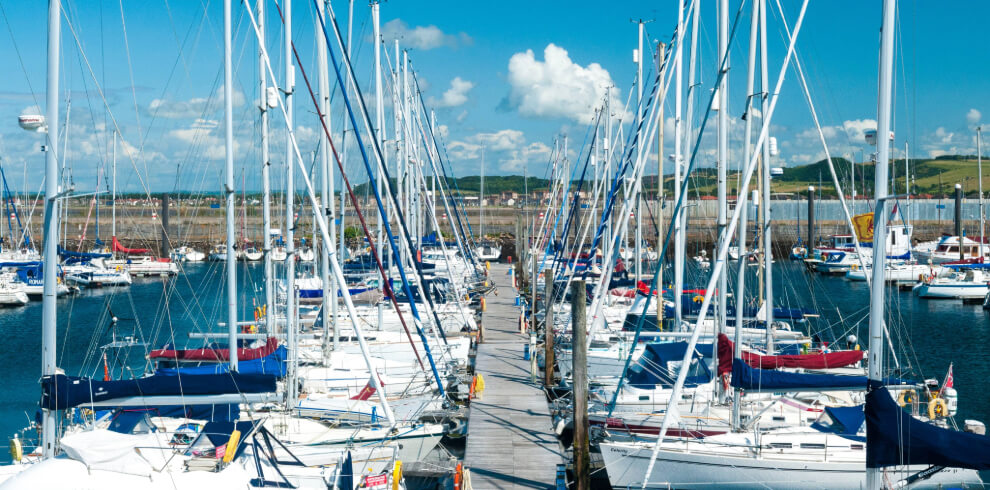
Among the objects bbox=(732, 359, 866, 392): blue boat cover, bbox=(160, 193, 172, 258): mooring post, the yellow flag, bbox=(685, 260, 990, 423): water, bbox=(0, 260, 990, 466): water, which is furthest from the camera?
bbox=(160, 193, 172, 258): mooring post

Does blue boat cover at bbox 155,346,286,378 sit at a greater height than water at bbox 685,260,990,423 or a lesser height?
greater

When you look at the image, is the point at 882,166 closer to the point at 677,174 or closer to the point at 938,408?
the point at 938,408

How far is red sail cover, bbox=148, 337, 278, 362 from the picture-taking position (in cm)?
2106

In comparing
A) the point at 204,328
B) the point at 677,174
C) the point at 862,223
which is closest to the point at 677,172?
the point at 677,174

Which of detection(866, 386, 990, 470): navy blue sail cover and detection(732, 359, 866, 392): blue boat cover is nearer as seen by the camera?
detection(866, 386, 990, 470): navy blue sail cover

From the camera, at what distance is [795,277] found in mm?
61812

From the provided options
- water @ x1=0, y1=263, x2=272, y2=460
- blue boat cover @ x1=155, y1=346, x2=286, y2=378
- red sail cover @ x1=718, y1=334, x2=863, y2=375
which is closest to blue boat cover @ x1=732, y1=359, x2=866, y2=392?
red sail cover @ x1=718, y1=334, x2=863, y2=375

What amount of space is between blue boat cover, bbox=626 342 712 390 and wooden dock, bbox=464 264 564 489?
2574 millimetres

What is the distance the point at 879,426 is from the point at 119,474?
10477 millimetres

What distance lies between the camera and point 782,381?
1514cm

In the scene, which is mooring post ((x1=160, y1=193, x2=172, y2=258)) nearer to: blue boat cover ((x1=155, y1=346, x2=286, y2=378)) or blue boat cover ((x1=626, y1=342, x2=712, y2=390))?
blue boat cover ((x1=155, y1=346, x2=286, y2=378))

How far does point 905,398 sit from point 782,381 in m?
5.80

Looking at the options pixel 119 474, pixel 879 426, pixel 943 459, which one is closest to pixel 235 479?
pixel 119 474

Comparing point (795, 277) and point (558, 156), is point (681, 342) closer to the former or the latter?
point (558, 156)
